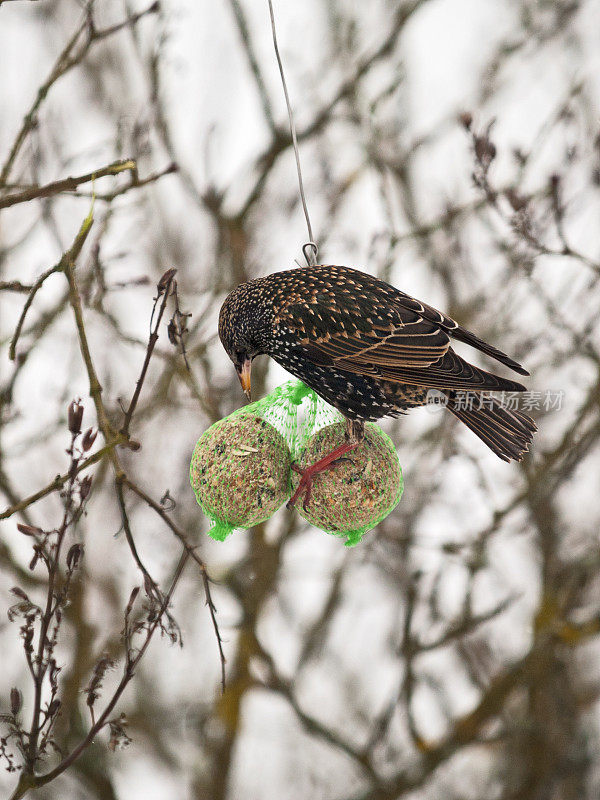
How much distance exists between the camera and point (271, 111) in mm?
4102

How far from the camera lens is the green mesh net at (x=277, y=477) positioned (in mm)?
2016

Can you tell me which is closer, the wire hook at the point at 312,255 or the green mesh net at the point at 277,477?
the green mesh net at the point at 277,477

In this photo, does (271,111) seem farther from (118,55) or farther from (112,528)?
(112,528)

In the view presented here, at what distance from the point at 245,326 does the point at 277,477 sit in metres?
0.43

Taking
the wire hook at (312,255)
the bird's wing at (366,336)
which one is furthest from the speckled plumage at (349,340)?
the wire hook at (312,255)

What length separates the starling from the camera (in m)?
1.97

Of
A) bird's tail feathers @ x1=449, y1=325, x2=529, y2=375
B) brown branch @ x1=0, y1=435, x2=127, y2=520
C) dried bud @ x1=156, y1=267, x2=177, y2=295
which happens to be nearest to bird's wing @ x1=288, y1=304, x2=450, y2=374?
bird's tail feathers @ x1=449, y1=325, x2=529, y2=375

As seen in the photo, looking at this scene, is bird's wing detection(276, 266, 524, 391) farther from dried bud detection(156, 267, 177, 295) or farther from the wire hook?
dried bud detection(156, 267, 177, 295)

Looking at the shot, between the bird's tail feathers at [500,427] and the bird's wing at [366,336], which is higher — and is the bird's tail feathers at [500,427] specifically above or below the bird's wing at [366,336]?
below

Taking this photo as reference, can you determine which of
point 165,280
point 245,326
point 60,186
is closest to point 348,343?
point 245,326

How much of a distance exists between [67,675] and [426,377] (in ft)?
9.51

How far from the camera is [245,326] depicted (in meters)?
2.01

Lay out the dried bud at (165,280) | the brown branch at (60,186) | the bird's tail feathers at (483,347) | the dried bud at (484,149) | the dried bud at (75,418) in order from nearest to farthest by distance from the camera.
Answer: the dried bud at (75,418)
the dried bud at (165,280)
the brown branch at (60,186)
the bird's tail feathers at (483,347)
the dried bud at (484,149)

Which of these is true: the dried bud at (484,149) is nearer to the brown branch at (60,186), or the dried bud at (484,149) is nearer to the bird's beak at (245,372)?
the bird's beak at (245,372)
